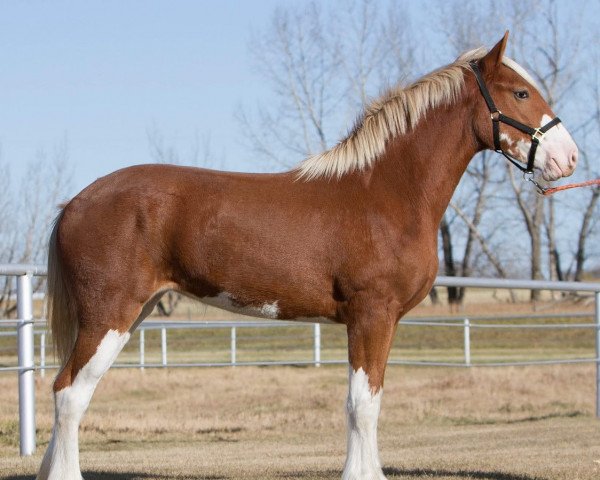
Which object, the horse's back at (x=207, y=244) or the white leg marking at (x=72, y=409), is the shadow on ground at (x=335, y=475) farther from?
the horse's back at (x=207, y=244)

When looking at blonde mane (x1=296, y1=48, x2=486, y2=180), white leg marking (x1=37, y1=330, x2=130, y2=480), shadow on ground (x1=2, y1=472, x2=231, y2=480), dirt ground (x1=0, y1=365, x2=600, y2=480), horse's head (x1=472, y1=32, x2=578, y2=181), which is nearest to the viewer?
white leg marking (x1=37, y1=330, x2=130, y2=480)

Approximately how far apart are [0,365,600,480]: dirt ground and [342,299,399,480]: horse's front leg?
886 mm

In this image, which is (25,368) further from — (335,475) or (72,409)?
(335,475)

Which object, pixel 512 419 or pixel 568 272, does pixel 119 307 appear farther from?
pixel 568 272

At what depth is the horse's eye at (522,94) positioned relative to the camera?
494 cm

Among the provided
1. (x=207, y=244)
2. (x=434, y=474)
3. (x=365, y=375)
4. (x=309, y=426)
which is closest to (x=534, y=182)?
(x=365, y=375)

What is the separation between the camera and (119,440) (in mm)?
8016

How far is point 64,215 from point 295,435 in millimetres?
4211

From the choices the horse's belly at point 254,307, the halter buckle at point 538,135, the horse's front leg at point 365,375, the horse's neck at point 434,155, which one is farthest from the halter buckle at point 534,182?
the horse's belly at point 254,307

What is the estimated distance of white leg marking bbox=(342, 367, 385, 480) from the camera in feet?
15.3

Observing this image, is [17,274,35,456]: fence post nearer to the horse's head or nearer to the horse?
the horse

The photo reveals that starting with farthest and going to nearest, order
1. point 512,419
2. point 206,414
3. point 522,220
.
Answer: point 522,220 < point 206,414 < point 512,419

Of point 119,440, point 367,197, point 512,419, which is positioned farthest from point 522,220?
point 367,197

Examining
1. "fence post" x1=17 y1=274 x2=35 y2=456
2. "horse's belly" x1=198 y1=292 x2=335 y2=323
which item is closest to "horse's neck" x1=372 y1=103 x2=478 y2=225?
"horse's belly" x1=198 y1=292 x2=335 y2=323
